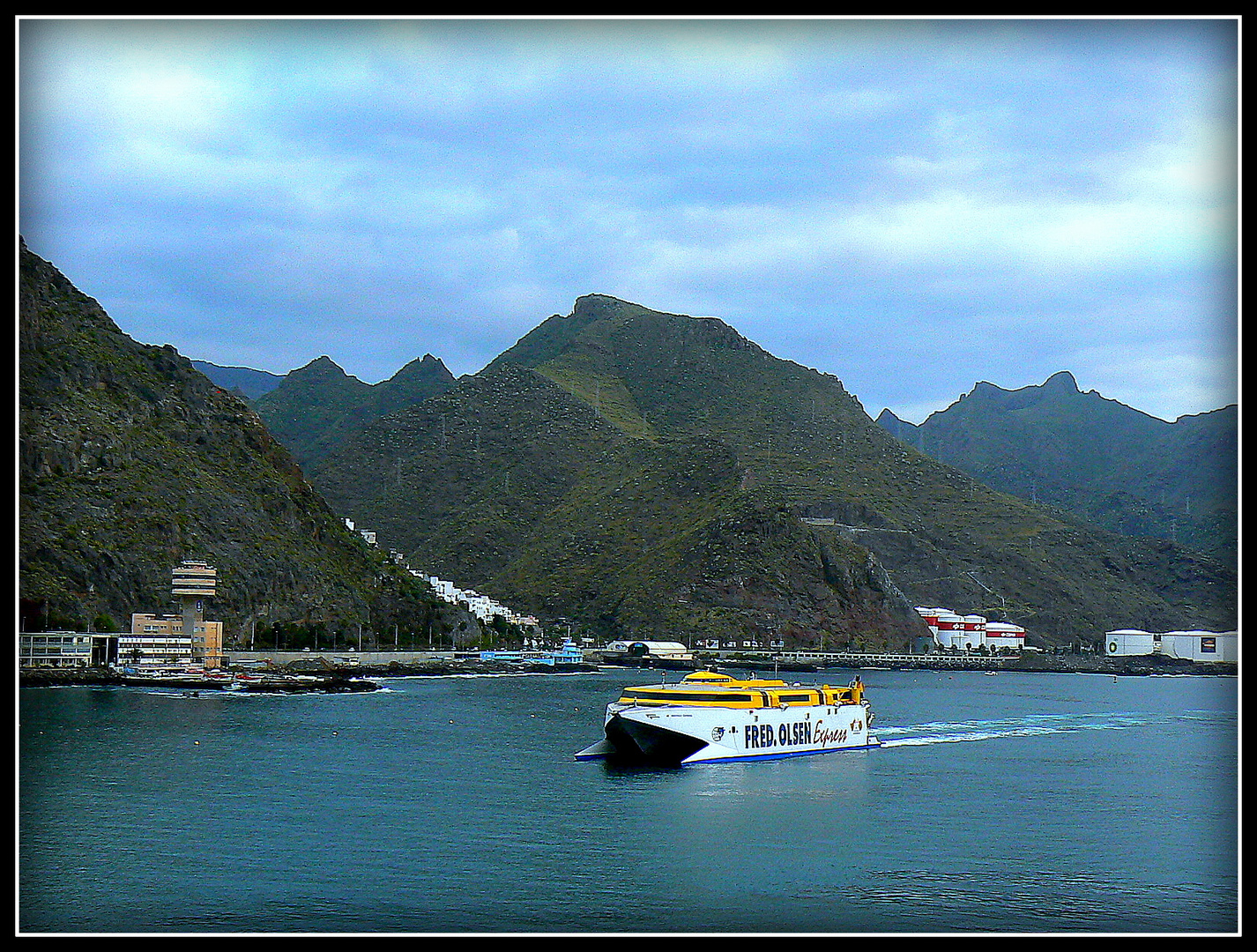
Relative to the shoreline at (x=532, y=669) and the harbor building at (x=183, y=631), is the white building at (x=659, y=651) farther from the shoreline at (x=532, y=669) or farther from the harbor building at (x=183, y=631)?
the harbor building at (x=183, y=631)

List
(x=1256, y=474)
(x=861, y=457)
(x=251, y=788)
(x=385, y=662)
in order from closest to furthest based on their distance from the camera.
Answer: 1. (x=1256, y=474)
2. (x=251, y=788)
3. (x=385, y=662)
4. (x=861, y=457)

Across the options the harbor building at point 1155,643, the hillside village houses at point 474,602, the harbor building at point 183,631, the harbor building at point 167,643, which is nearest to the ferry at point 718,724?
the harbor building at point 167,643

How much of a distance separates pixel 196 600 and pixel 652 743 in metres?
56.8

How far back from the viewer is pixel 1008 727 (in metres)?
58.7

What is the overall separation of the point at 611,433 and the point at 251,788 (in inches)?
5786

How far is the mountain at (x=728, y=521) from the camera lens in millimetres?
135500

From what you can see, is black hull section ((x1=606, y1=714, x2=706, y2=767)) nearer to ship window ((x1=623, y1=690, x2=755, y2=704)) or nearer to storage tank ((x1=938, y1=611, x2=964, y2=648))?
ship window ((x1=623, y1=690, x2=755, y2=704))

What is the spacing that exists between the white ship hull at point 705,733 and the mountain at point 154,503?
48214 millimetres

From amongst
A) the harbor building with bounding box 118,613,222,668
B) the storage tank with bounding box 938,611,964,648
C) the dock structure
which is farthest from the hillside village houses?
the storage tank with bounding box 938,611,964,648

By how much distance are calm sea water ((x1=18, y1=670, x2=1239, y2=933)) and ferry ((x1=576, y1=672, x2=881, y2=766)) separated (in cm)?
92
